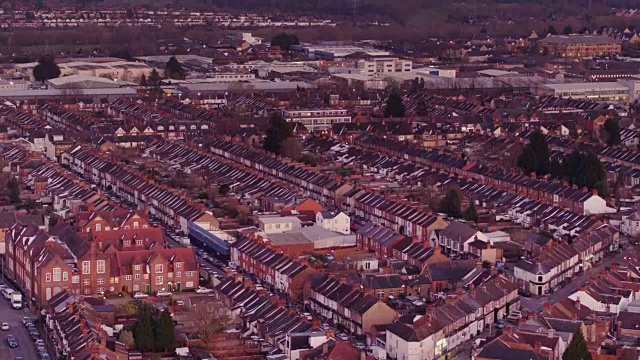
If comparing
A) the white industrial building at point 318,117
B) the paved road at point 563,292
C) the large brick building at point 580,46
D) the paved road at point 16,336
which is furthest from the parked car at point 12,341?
the large brick building at point 580,46

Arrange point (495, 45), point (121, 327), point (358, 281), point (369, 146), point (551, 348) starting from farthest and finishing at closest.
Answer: point (495, 45) < point (369, 146) < point (358, 281) < point (121, 327) < point (551, 348)

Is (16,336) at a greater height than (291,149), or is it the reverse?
(16,336)

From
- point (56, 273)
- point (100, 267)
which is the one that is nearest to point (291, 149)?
point (100, 267)

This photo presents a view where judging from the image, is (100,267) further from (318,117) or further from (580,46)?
(580,46)

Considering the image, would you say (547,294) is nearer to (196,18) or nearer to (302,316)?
(302,316)

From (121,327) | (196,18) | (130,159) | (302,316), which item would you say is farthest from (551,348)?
(196,18)

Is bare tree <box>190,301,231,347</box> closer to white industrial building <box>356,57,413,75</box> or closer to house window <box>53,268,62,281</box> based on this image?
house window <box>53,268,62,281</box>

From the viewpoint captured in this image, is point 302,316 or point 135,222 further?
point 135,222
